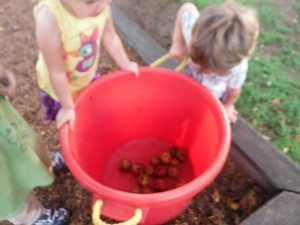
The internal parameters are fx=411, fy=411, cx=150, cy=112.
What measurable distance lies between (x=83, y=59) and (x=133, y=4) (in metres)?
1.13

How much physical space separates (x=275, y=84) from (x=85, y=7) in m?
1.14

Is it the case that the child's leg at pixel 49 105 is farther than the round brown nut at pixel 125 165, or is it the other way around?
the round brown nut at pixel 125 165

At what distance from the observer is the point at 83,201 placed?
1.62 metres

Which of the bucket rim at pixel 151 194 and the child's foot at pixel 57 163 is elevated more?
the bucket rim at pixel 151 194

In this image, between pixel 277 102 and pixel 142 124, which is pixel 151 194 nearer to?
pixel 142 124

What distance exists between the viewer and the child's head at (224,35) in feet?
4.14

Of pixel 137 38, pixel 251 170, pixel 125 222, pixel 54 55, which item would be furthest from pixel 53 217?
pixel 137 38

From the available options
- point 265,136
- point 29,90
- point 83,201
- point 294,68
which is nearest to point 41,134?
point 29,90

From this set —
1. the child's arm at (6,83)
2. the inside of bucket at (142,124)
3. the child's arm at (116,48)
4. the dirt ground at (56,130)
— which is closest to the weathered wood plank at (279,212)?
the dirt ground at (56,130)

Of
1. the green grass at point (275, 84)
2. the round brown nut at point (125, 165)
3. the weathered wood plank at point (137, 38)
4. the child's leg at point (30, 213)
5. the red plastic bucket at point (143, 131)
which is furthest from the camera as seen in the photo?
the weathered wood plank at point (137, 38)

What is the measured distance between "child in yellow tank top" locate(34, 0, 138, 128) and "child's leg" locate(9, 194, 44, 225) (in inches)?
13.4

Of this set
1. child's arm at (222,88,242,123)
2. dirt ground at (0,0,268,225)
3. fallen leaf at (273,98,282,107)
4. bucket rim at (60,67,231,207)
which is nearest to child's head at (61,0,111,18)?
bucket rim at (60,67,231,207)

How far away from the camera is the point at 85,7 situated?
114cm

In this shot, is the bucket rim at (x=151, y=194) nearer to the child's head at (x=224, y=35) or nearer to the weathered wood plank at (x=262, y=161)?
the child's head at (x=224, y=35)
